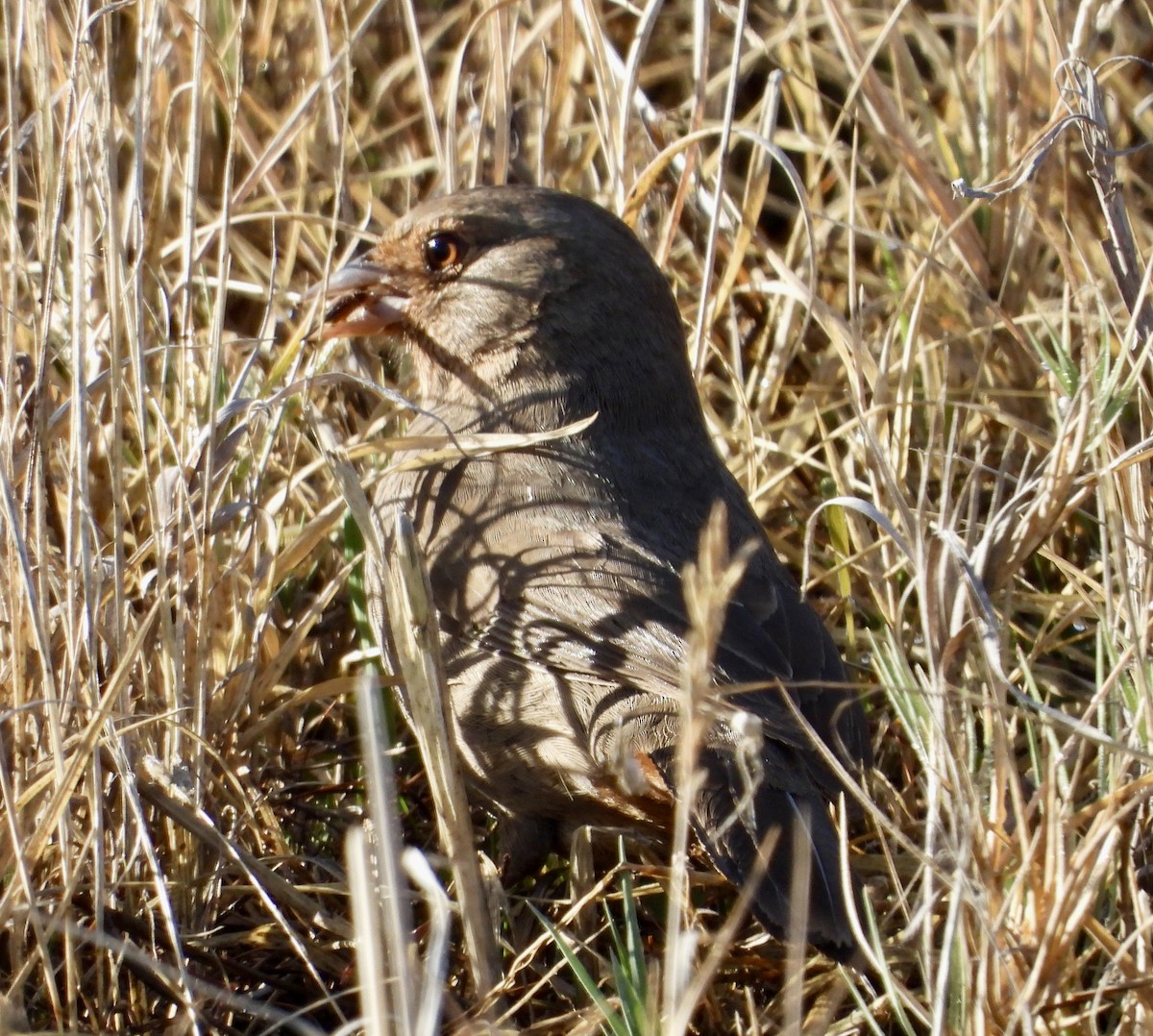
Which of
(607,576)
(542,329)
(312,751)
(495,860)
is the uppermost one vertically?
(542,329)

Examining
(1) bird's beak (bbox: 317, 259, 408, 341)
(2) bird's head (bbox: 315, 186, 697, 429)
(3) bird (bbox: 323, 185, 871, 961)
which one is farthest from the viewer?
(1) bird's beak (bbox: 317, 259, 408, 341)

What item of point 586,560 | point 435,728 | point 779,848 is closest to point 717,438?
point 586,560

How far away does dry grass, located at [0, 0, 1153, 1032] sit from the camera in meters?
2.84

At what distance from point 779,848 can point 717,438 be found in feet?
6.09

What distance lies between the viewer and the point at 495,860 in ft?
12.8

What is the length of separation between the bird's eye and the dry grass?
0.91 ft

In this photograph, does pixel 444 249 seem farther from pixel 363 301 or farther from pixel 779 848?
pixel 779 848

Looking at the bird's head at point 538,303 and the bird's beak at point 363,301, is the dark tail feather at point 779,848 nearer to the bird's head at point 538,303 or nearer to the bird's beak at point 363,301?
the bird's head at point 538,303

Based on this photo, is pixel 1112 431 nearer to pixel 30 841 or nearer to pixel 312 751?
pixel 312 751

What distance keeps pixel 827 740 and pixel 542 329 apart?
123cm

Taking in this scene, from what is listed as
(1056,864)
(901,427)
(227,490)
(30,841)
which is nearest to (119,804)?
(30,841)

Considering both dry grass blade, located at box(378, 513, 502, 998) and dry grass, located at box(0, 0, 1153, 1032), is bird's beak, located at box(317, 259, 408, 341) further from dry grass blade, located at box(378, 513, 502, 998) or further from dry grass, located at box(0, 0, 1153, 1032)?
dry grass blade, located at box(378, 513, 502, 998)

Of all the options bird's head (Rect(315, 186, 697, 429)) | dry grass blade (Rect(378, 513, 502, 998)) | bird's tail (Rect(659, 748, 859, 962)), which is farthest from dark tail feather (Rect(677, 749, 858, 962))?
bird's head (Rect(315, 186, 697, 429))

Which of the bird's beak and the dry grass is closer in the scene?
the dry grass
